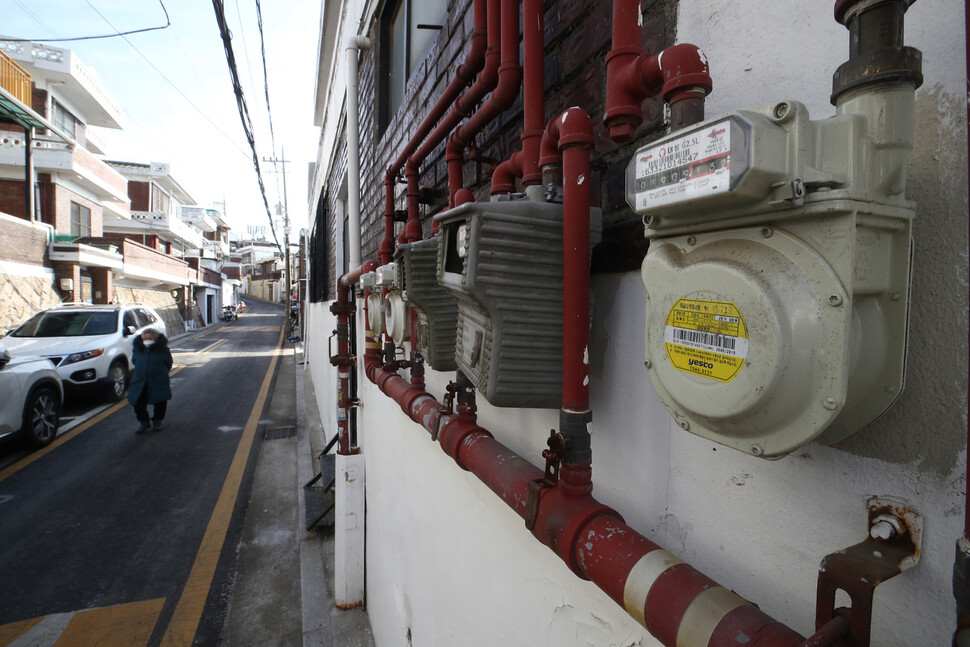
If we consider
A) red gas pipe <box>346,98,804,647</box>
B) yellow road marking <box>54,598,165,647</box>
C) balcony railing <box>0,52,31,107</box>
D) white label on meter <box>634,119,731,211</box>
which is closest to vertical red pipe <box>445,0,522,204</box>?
red gas pipe <box>346,98,804,647</box>

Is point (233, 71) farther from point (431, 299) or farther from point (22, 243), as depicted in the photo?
point (22, 243)

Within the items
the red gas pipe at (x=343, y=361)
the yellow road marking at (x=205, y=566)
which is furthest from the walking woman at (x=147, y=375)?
the red gas pipe at (x=343, y=361)

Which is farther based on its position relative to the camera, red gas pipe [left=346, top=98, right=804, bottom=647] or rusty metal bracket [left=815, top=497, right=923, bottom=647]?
red gas pipe [left=346, top=98, right=804, bottom=647]

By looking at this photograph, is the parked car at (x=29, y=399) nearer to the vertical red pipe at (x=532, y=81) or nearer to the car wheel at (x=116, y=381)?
the car wheel at (x=116, y=381)

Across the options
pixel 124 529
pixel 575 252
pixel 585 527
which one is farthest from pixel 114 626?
pixel 575 252

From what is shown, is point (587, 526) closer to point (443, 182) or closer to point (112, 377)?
point (443, 182)

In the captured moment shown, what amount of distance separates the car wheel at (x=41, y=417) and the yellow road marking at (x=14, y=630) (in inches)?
165

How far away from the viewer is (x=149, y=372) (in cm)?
774

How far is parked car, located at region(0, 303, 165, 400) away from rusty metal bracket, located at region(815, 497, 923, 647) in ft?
35.6

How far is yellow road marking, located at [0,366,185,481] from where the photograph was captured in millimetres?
6246

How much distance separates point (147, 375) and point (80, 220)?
728 inches

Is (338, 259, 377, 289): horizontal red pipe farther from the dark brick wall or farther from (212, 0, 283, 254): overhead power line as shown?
(212, 0, 283, 254): overhead power line

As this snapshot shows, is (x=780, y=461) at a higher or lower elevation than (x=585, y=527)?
higher

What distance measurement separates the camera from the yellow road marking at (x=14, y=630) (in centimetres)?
Result: 341
